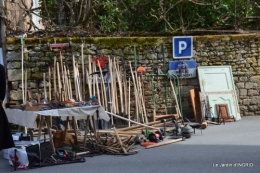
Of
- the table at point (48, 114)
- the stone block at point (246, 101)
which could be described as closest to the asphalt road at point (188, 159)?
the table at point (48, 114)

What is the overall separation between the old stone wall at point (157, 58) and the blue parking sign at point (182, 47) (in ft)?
0.39

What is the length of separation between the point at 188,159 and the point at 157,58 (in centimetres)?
385

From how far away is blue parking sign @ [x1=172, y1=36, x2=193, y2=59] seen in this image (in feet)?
31.9

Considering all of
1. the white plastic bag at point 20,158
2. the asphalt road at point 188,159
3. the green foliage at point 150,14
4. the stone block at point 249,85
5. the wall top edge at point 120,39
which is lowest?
the asphalt road at point 188,159

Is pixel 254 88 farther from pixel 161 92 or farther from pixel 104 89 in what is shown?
pixel 104 89

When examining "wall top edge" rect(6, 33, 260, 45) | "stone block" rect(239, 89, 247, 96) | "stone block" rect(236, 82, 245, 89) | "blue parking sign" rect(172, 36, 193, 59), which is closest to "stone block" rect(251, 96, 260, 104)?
"stone block" rect(239, 89, 247, 96)

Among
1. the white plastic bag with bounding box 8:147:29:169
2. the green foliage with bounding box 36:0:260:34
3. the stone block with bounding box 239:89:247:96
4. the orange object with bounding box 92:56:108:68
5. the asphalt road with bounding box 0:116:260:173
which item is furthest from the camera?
the green foliage with bounding box 36:0:260:34

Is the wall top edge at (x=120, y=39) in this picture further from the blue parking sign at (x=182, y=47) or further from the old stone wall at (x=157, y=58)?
the blue parking sign at (x=182, y=47)

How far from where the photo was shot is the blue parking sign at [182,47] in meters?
9.72

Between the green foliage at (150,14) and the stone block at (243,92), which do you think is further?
the green foliage at (150,14)

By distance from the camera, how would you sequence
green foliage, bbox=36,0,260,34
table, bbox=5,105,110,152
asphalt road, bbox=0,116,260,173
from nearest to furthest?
asphalt road, bbox=0,116,260,173
table, bbox=5,105,110,152
green foliage, bbox=36,0,260,34

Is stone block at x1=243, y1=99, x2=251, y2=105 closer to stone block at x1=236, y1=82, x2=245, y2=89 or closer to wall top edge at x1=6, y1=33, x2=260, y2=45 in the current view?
stone block at x1=236, y1=82, x2=245, y2=89

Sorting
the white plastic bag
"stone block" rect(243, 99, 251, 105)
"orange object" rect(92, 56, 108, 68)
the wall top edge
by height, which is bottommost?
the white plastic bag

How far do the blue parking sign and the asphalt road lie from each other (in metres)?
2.47
